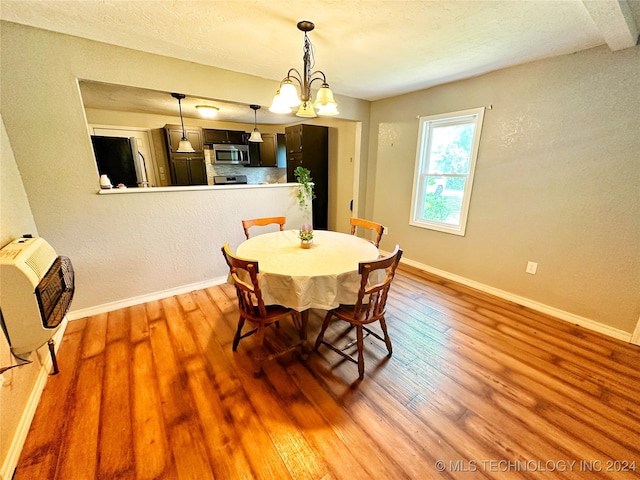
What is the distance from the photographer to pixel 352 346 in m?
2.08

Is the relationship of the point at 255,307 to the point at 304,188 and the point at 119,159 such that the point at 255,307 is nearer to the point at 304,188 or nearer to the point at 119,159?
the point at 304,188

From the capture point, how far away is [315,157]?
4.81 meters

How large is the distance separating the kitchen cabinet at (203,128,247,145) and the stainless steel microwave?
0.08 meters

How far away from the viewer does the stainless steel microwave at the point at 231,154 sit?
17.3ft

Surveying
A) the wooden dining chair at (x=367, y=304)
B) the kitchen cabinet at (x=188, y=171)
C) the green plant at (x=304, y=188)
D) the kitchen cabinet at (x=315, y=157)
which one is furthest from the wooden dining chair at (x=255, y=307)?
the kitchen cabinet at (x=188, y=171)


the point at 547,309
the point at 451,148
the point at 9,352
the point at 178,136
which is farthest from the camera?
the point at 178,136

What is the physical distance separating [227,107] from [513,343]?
187 inches

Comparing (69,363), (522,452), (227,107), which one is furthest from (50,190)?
(522,452)

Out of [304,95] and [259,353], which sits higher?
[304,95]

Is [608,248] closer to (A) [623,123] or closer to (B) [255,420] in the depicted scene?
(A) [623,123]

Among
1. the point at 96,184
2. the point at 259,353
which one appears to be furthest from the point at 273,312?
the point at 96,184

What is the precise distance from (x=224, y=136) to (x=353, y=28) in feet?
13.7

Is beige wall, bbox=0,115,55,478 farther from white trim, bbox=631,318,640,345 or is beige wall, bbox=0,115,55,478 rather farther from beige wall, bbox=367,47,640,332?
white trim, bbox=631,318,640,345

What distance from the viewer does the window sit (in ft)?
9.89
